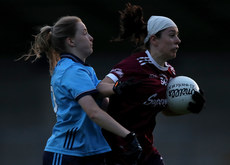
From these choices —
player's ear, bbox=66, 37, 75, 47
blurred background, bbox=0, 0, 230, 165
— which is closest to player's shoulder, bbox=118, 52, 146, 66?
player's ear, bbox=66, 37, 75, 47

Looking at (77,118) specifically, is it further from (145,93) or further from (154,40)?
(154,40)

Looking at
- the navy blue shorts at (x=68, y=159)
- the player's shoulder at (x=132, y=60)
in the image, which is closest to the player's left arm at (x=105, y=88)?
the player's shoulder at (x=132, y=60)

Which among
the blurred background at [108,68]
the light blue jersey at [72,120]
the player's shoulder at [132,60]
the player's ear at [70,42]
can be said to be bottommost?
the blurred background at [108,68]

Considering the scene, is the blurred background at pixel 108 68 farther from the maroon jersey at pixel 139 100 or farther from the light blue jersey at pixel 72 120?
the light blue jersey at pixel 72 120

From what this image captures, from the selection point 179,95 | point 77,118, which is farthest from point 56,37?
point 179,95

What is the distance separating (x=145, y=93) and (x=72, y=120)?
1.86ft

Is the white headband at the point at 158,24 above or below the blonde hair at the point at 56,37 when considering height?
above

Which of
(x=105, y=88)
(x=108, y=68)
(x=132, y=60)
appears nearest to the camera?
(x=105, y=88)

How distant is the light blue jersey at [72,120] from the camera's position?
3.11m

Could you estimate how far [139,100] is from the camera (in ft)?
11.2

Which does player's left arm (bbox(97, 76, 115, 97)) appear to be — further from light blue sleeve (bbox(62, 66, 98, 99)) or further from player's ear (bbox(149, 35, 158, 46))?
player's ear (bbox(149, 35, 158, 46))

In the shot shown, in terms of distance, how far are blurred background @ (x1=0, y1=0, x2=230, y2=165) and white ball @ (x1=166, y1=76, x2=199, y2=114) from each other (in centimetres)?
510

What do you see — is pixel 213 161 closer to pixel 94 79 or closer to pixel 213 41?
pixel 213 41

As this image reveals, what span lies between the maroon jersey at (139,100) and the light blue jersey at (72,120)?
27 cm
